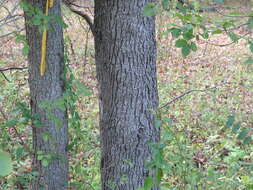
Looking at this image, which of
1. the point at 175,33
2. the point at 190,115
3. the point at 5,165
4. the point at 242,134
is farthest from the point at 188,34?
the point at 190,115

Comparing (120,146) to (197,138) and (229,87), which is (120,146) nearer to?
(197,138)

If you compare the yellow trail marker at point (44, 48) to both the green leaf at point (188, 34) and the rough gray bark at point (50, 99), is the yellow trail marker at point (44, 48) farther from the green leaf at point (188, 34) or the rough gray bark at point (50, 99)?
the green leaf at point (188, 34)

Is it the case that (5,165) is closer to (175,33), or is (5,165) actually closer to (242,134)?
(175,33)

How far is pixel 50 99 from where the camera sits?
264 cm

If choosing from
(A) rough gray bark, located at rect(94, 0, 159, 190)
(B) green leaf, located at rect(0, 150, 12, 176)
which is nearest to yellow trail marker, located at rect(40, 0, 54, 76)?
(A) rough gray bark, located at rect(94, 0, 159, 190)

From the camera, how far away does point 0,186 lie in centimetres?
354

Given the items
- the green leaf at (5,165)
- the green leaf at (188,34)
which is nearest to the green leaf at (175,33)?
the green leaf at (188,34)

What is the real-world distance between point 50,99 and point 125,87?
60 cm

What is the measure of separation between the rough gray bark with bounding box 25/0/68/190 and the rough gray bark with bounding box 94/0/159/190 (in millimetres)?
331

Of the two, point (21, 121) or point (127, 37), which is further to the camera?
point (21, 121)

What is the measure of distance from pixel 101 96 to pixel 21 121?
0.60 meters

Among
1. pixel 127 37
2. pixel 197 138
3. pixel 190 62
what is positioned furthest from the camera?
pixel 190 62

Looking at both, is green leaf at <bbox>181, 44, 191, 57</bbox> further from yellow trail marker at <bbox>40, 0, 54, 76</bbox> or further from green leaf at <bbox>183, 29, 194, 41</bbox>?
yellow trail marker at <bbox>40, 0, 54, 76</bbox>

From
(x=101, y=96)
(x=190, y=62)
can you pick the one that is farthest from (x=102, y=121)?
(x=190, y=62)
